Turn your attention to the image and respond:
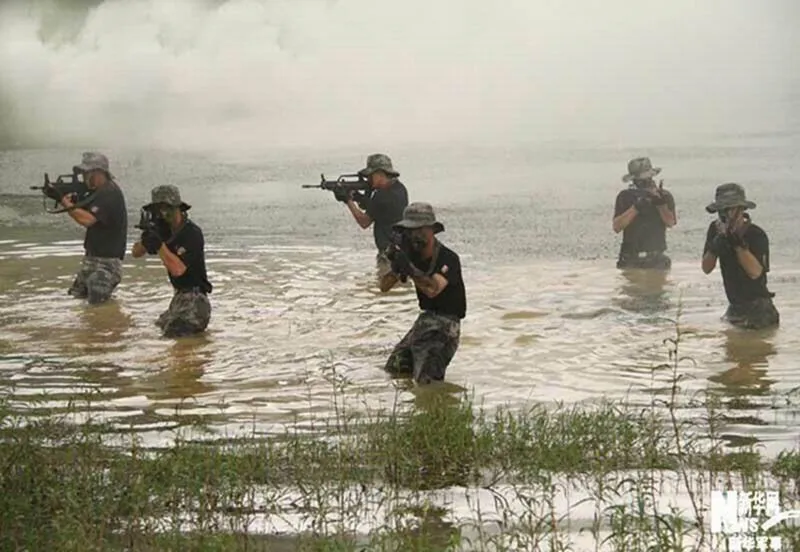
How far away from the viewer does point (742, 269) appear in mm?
11367

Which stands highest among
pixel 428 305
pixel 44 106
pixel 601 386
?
pixel 44 106

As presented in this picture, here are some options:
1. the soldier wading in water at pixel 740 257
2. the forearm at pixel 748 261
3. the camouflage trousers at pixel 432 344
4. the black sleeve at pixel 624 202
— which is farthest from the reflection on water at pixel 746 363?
the black sleeve at pixel 624 202

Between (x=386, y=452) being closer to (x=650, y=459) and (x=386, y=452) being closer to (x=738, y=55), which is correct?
(x=650, y=459)

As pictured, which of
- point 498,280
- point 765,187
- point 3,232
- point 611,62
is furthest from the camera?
point 611,62

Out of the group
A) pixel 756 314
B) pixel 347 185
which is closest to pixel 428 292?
pixel 756 314

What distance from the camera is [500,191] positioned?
25.1 m

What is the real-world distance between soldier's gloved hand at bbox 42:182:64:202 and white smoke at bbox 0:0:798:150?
77.6 feet

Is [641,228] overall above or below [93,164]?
below

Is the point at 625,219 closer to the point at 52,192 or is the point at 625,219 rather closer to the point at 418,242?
the point at 418,242

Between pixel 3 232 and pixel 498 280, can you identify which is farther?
pixel 3 232

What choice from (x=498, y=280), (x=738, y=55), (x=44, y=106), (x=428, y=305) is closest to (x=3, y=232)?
(x=498, y=280)

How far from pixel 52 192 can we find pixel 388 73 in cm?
2840

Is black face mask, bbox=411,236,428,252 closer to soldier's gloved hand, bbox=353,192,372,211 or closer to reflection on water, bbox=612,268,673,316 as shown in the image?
reflection on water, bbox=612,268,673,316

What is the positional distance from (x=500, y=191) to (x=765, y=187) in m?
5.02
